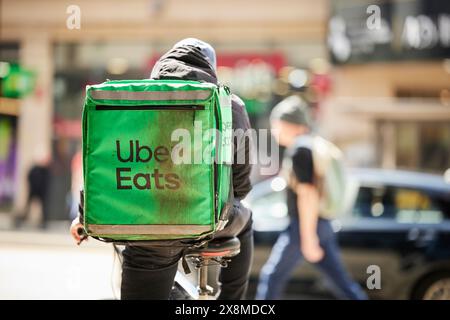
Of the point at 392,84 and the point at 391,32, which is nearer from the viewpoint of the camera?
the point at 391,32

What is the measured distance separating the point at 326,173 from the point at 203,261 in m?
2.99

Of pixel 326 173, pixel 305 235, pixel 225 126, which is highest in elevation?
pixel 225 126

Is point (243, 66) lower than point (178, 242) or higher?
lower

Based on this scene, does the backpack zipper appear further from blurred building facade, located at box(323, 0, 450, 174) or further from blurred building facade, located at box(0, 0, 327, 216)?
blurred building facade, located at box(0, 0, 327, 216)

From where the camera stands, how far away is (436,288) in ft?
23.6

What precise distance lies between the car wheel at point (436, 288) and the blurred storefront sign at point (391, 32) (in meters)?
9.11

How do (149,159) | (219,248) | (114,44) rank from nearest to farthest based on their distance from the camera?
1. (149,159)
2. (219,248)
3. (114,44)

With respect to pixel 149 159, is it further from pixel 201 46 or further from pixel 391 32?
pixel 391 32

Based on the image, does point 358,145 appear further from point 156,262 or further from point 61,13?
point 156,262

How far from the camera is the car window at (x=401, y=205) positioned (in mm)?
7648


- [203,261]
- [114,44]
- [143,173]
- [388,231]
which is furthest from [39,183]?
[143,173]

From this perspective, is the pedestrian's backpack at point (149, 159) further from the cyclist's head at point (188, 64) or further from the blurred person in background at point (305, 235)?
the blurred person in background at point (305, 235)

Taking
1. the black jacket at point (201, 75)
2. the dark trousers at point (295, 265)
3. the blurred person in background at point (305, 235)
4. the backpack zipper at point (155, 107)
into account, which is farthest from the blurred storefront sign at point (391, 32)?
the backpack zipper at point (155, 107)

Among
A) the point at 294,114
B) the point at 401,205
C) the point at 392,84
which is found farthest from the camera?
the point at 392,84
